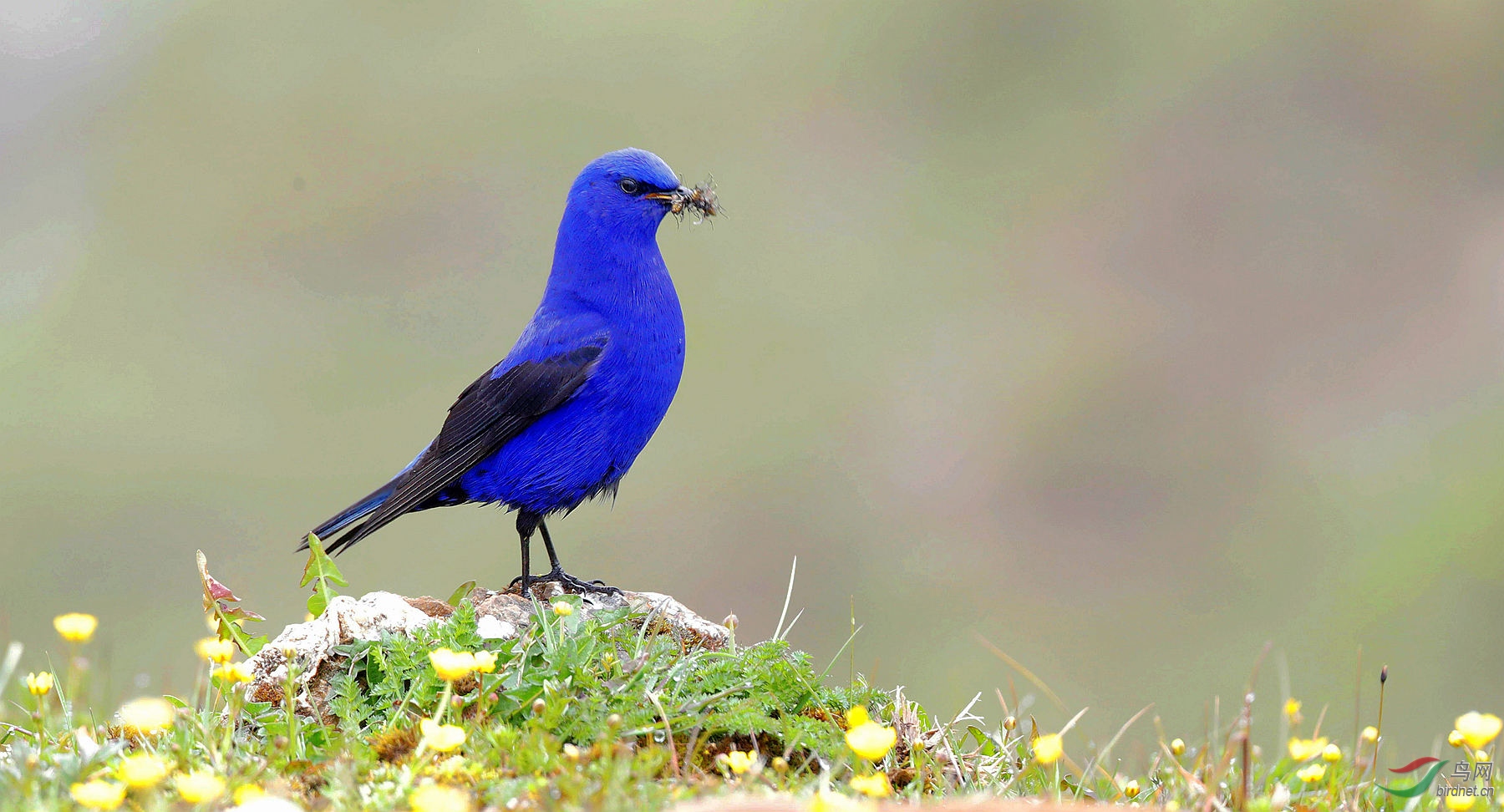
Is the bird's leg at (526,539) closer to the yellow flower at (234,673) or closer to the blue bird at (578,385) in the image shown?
the blue bird at (578,385)

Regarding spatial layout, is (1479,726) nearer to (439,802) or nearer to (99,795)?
(439,802)

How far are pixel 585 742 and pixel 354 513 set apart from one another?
7.74 feet

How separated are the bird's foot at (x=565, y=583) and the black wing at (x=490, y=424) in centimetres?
51

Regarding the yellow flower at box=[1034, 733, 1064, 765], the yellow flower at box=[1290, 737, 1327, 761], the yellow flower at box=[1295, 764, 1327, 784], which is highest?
the yellow flower at box=[1034, 733, 1064, 765]

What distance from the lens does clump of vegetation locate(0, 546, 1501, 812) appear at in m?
2.74

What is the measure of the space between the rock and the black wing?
916 millimetres

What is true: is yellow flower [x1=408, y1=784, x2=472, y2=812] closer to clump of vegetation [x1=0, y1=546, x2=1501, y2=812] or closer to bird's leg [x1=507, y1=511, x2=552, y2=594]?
clump of vegetation [x1=0, y1=546, x2=1501, y2=812]

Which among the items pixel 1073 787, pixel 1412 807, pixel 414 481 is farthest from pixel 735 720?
pixel 414 481

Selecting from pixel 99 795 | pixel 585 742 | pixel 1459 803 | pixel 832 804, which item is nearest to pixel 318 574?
pixel 585 742

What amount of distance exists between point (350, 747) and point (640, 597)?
1687 millimetres

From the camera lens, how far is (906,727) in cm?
358

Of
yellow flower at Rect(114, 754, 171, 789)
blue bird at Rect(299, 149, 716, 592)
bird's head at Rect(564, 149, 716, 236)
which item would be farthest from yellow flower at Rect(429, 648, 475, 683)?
bird's head at Rect(564, 149, 716, 236)

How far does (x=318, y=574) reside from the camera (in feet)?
14.5

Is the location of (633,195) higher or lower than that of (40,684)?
higher
